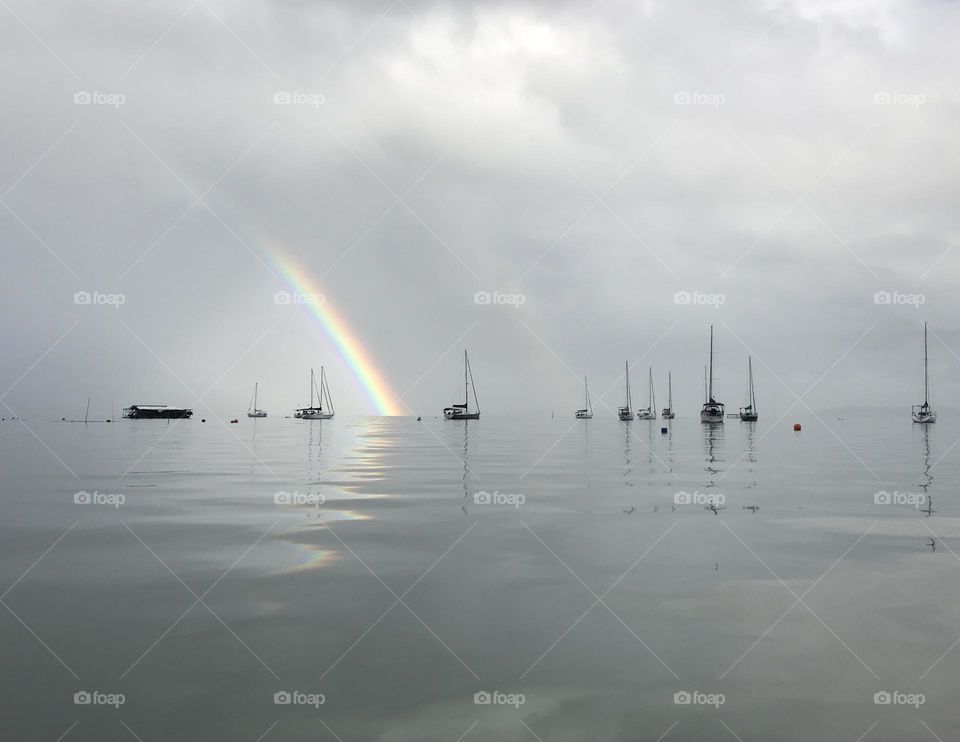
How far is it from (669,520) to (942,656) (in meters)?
10.3

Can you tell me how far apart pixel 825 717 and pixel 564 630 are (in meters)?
3.80

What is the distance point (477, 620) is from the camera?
11.0 metres

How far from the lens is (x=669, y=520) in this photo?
64.9 feet

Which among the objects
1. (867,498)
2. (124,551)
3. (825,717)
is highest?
(867,498)

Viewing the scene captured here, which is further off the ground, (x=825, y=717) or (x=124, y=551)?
(x=124, y=551)

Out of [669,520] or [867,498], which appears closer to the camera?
[669,520]

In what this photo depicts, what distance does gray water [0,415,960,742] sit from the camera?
311 inches

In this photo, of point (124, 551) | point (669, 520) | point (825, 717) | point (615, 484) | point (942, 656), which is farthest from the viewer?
point (615, 484)

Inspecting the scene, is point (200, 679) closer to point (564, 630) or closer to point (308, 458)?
point (564, 630)

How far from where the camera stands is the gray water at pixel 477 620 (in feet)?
26.0

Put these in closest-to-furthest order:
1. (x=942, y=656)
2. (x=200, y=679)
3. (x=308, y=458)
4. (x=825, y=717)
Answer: (x=825, y=717), (x=200, y=679), (x=942, y=656), (x=308, y=458)

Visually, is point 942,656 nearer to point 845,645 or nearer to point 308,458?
point 845,645

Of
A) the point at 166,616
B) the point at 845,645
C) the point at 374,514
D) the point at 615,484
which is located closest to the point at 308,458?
the point at 615,484

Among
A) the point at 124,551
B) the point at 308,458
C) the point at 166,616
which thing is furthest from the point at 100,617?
the point at 308,458
